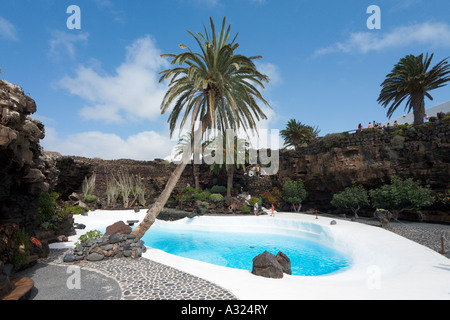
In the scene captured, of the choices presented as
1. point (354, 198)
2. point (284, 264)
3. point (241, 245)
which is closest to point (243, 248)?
point (241, 245)

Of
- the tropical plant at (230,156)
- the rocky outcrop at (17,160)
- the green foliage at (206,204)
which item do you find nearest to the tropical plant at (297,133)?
the tropical plant at (230,156)

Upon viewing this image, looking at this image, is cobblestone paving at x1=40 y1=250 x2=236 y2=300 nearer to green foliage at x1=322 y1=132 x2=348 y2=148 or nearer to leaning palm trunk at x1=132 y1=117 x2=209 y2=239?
leaning palm trunk at x1=132 y1=117 x2=209 y2=239

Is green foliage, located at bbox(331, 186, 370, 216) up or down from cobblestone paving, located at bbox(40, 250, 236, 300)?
up

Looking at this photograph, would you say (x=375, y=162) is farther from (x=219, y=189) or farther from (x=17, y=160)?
(x=17, y=160)

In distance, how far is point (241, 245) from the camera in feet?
43.4

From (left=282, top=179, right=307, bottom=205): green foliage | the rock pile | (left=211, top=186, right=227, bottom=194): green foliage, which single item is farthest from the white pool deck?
(left=211, top=186, right=227, bottom=194): green foliage

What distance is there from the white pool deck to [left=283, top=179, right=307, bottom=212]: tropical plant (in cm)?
950

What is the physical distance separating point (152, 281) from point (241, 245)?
8.53 m

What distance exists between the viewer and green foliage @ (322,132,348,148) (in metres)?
20.2

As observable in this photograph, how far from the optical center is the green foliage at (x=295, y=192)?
22.1m

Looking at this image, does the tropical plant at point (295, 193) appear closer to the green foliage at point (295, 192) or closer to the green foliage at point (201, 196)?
the green foliage at point (295, 192)

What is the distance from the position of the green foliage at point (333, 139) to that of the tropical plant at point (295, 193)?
4619 millimetres
